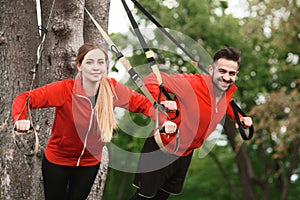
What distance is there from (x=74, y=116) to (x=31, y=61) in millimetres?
1959

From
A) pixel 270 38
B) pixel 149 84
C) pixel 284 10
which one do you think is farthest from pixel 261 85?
pixel 149 84

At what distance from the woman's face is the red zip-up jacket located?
0.31ft

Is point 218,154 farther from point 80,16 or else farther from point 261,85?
point 80,16

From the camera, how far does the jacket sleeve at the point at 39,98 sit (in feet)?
10.8

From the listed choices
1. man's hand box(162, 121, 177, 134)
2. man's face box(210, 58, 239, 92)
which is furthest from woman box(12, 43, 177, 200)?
man's face box(210, 58, 239, 92)

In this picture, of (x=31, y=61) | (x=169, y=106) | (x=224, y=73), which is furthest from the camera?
(x=31, y=61)

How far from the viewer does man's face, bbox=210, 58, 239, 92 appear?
3.88 metres

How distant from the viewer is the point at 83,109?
3555mm

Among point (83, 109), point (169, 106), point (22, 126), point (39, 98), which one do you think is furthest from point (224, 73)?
point (22, 126)

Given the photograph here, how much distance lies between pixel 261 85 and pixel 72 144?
1376 centimetres

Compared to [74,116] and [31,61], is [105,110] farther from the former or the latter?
[31,61]

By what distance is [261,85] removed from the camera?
16719mm

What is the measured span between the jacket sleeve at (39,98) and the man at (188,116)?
0.65 meters

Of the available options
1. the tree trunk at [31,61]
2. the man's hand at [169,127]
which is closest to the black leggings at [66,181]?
the man's hand at [169,127]
